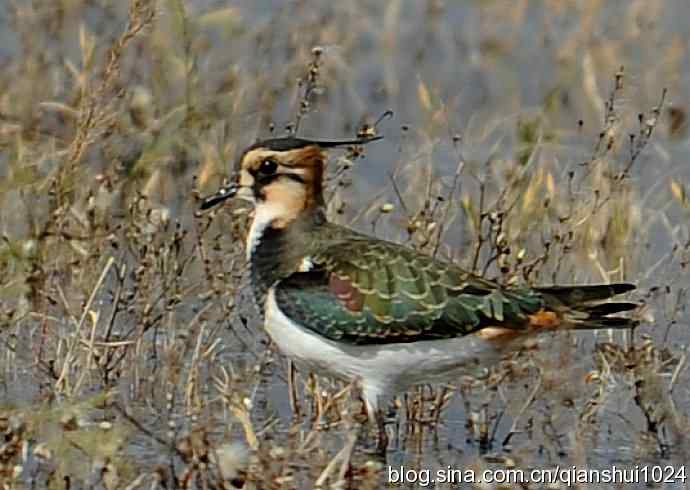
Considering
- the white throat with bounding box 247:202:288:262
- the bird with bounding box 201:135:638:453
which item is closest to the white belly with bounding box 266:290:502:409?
the bird with bounding box 201:135:638:453

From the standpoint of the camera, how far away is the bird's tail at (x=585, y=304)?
5977 millimetres

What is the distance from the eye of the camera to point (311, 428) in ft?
20.5

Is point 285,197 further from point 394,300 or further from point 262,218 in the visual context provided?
point 394,300

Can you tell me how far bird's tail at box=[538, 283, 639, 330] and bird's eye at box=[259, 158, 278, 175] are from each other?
807mm

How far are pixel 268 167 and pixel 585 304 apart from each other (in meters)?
0.94

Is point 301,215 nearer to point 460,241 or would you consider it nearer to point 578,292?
point 578,292

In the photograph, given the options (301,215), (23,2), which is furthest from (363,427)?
(23,2)

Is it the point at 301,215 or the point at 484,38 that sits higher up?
the point at 301,215

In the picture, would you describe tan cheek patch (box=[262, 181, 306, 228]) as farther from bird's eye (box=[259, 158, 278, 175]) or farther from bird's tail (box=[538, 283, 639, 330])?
bird's tail (box=[538, 283, 639, 330])

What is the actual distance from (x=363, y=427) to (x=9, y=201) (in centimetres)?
159

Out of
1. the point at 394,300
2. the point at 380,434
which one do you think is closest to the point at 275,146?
the point at 394,300

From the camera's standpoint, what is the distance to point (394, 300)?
19.5 ft

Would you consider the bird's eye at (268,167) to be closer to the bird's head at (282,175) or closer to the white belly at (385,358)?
the bird's head at (282,175)

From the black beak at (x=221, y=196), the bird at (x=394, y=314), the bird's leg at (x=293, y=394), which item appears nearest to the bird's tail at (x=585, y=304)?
the bird at (x=394, y=314)
